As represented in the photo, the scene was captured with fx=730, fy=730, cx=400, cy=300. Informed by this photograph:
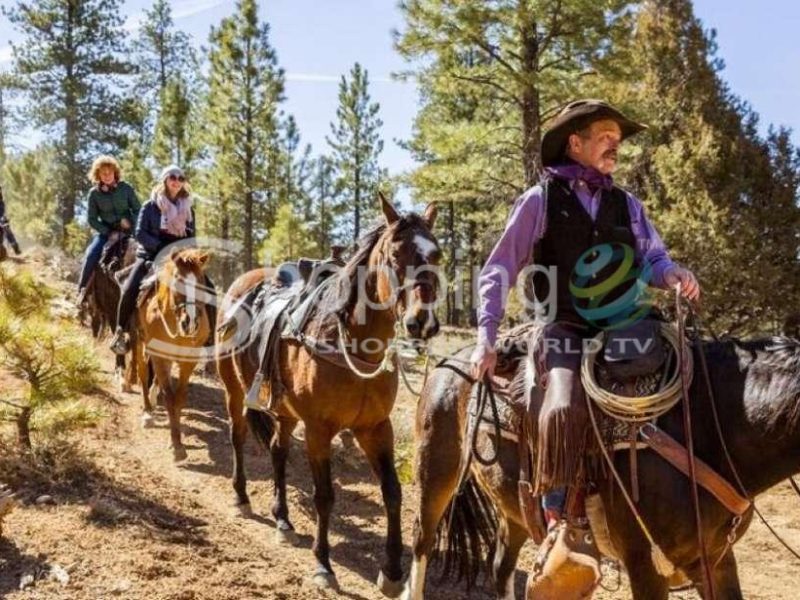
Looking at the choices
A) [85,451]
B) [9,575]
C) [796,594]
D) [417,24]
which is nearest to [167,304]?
[85,451]

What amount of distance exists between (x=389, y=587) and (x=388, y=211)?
9.04 feet

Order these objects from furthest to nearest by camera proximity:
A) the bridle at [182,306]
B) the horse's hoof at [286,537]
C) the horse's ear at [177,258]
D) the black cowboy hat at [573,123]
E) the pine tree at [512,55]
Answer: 1. the pine tree at [512,55]
2. the horse's ear at [177,258]
3. the bridle at [182,306]
4. the horse's hoof at [286,537]
5. the black cowboy hat at [573,123]

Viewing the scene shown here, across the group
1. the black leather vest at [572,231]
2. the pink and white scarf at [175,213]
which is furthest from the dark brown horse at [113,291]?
the black leather vest at [572,231]

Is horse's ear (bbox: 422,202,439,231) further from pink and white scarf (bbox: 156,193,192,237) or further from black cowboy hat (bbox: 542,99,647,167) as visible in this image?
pink and white scarf (bbox: 156,193,192,237)

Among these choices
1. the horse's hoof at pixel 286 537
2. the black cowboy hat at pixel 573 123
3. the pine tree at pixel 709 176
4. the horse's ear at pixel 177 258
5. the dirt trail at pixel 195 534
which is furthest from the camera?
the pine tree at pixel 709 176

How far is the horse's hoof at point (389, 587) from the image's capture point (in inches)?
212

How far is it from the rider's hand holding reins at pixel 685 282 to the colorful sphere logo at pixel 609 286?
0.16 meters

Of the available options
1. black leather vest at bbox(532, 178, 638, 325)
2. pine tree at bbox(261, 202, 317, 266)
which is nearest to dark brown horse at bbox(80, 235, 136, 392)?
black leather vest at bbox(532, 178, 638, 325)

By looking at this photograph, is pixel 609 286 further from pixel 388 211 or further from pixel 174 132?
pixel 174 132

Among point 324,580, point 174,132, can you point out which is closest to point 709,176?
point 324,580

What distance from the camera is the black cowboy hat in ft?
11.6

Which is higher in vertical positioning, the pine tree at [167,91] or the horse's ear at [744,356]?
the pine tree at [167,91]

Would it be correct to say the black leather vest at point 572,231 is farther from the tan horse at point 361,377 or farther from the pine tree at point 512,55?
the pine tree at point 512,55

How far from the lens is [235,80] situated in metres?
29.1
